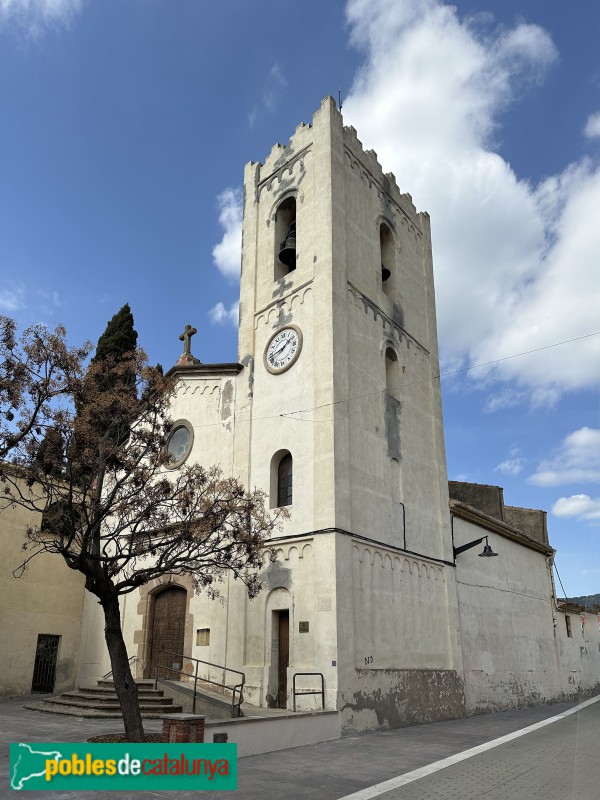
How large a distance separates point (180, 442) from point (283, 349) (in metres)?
4.62

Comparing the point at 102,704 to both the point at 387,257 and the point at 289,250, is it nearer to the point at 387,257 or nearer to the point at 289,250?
the point at 289,250

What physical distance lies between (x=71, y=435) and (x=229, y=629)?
685 centimetres

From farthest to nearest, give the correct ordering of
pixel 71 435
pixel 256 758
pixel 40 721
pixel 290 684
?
pixel 290 684 < pixel 40 721 < pixel 71 435 < pixel 256 758

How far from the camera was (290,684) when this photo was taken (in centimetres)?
1374

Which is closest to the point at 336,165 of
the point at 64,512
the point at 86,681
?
→ the point at 64,512

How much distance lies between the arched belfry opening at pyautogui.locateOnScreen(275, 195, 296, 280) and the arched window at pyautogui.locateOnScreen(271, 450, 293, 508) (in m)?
5.77

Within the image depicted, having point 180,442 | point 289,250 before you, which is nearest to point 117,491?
point 180,442

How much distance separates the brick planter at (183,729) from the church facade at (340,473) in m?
4.34

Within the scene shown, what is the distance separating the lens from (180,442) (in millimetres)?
19438

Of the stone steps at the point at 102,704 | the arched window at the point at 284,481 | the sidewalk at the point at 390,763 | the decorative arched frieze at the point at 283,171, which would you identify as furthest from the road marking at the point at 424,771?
the decorative arched frieze at the point at 283,171

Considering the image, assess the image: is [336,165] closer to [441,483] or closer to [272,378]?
[272,378]

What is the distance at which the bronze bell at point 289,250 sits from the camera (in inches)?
743

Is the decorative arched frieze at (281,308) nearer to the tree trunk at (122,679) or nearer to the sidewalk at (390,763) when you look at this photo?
the tree trunk at (122,679)

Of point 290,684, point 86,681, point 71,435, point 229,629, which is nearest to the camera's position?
point 71,435
